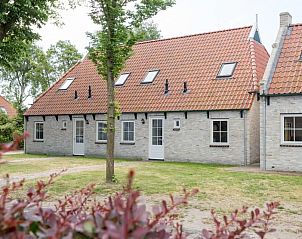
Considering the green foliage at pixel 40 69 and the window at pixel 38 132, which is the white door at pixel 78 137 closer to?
the window at pixel 38 132

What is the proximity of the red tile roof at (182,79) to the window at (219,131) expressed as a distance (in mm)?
760

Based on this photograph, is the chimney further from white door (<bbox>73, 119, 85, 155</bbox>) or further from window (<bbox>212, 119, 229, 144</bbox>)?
white door (<bbox>73, 119, 85, 155</bbox>)

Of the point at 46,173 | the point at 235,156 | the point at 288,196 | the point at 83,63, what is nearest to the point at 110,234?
the point at 288,196

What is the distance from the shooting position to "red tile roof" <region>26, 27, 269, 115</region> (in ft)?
63.4

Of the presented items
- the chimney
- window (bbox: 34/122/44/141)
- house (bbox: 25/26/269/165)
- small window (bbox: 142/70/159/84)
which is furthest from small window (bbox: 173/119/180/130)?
window (bbox: 34/122/44/141)

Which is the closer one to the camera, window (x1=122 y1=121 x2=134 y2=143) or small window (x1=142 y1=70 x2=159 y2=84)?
window (x1=122 y1=121 x2=134 y2=143)

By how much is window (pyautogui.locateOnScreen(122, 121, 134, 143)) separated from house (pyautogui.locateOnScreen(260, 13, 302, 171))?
8.04 meters

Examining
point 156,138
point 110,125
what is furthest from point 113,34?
point 156,138

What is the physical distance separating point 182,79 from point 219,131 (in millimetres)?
3870

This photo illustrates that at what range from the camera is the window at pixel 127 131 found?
2217 centimetres

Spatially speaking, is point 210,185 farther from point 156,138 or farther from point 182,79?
point 182,79

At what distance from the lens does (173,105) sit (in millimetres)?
20438

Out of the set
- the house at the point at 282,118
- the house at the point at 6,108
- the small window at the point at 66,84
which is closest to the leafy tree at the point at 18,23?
the small window at the point at 66,84

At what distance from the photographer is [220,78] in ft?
65.9
